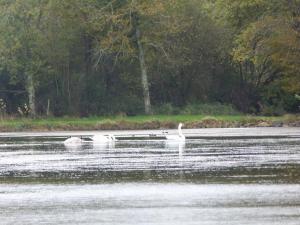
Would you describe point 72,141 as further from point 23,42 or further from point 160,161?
point 23,42

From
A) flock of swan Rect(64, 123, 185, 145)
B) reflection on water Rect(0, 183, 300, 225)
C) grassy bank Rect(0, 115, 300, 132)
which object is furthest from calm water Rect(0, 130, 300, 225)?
grassy bank Rect(0, 115, 300, 132)

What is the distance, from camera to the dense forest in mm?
69250

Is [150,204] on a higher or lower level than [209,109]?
lower

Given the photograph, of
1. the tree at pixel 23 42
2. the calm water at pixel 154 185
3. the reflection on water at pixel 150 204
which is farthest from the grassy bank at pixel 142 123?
the reflection on water at pixel 150 204

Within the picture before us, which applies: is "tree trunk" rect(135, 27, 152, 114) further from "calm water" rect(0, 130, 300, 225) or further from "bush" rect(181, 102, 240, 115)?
"calm water" rect(0, 130, 300, 225)

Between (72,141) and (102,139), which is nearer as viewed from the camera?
(72,141)

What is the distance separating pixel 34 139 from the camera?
52156 millimetres

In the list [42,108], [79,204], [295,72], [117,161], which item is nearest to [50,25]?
[42,108]

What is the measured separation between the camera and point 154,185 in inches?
985

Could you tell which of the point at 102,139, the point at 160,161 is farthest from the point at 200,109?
the point at 160,161

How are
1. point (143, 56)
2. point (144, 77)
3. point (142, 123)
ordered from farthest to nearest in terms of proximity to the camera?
point (143, 56) < point (144, 77) < point (142, 123)

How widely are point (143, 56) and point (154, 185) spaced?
155 ft

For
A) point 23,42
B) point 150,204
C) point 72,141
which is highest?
point 23,42

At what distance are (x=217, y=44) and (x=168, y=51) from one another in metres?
3.83
